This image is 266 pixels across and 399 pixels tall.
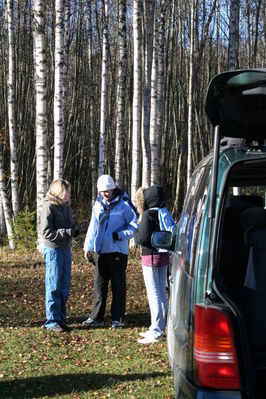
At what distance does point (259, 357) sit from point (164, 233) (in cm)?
215

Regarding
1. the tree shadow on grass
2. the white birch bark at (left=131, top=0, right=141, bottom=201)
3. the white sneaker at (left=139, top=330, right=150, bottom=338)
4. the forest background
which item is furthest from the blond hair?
the forest background

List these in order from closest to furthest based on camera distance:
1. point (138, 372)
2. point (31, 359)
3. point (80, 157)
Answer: point (138, 372) → point (31, 359) → point (80, 157)

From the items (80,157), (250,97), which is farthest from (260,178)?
(80,157)

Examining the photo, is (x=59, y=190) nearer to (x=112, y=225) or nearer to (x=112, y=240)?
(x=112, y=225)

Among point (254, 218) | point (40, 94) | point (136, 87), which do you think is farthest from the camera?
point (136, 87)

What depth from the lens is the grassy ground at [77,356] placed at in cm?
596

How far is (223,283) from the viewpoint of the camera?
3.44 metres

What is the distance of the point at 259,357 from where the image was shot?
338 cm

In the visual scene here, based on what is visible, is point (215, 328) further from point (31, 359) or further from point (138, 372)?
point (31, 359)

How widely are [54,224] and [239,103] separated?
503cm

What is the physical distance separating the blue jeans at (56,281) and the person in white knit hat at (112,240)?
48cm

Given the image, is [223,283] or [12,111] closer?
[223,283]

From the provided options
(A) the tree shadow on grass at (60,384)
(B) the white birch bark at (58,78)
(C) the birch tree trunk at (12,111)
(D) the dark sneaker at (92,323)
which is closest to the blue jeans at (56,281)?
(D) the dark sneaker at (92,323)

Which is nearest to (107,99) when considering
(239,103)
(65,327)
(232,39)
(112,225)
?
(232,39)
